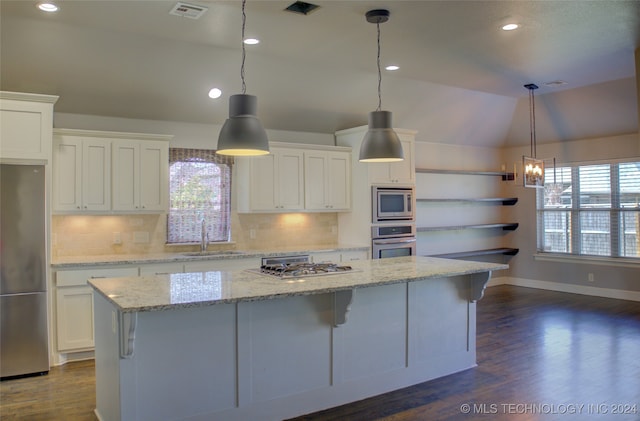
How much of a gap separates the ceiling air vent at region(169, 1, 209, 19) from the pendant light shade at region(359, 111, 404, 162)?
1.53 meters

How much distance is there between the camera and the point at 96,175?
16.4 ft

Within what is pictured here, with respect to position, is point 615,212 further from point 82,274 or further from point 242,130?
point 82,274

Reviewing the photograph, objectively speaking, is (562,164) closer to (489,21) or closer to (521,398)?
(489,21)

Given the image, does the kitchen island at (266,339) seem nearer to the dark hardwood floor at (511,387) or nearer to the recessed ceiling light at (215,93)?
the dark hardwood floor at (511,387)

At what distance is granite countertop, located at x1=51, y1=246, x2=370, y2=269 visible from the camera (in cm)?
468

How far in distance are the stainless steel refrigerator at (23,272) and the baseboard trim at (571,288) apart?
691 centimetres

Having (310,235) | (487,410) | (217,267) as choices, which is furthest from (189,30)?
(487,410)

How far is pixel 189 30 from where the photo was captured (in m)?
4.22

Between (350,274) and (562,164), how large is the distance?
5848 mm

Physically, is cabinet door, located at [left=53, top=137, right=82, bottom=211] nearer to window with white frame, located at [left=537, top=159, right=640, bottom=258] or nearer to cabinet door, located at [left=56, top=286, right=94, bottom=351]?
cabinet door, located at [left=56, top=286, right=94, bottom=351]

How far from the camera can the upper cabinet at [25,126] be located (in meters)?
4.22

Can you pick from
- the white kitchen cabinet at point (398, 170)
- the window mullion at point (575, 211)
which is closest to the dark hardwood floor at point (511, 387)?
the white kitchen cabinet at point (398, 170)

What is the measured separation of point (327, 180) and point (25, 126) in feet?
11.3

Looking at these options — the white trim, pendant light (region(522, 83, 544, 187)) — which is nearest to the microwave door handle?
pendant light (region(522, 83, 544, 187))
